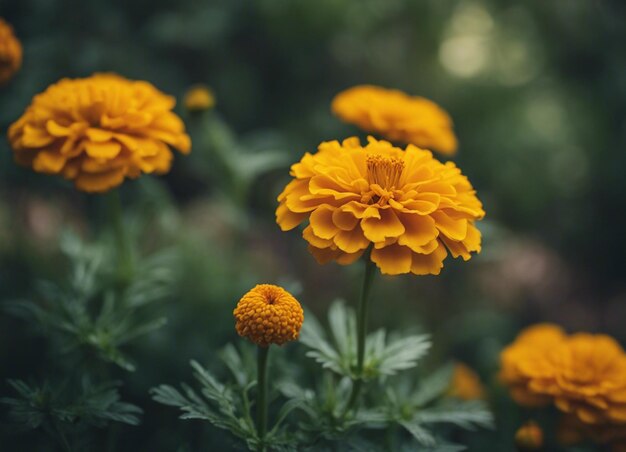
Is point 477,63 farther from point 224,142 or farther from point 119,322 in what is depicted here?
point 119,322

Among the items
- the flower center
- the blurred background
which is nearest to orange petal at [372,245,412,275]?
the flower center

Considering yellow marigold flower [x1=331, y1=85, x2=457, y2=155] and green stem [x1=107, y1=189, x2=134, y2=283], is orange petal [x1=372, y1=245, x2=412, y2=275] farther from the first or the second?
green stem [x1=107, y1=189, x2=134, y2=283]

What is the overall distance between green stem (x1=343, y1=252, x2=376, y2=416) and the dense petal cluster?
20.0 inches

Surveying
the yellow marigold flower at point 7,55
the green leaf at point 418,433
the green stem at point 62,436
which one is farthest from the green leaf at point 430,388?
the yellow marigold flower at point 7,55

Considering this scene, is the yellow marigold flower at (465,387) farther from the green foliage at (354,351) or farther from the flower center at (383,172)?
the flower center at (383,172)

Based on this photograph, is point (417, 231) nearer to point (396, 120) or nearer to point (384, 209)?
point (384, 209)

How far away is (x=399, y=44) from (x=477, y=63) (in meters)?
0.53

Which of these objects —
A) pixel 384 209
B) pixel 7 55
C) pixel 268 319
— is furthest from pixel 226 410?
pixel 7 55

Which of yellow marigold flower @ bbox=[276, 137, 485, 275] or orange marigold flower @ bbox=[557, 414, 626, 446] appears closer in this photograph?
yellow marigold flower @ bbox=[276, 137, 485, 275]

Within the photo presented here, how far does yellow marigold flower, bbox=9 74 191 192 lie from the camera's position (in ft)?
4.50

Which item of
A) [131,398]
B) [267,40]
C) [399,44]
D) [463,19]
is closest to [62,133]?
[131,398]

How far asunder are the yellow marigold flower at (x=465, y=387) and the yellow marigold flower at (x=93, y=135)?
47.8 inches

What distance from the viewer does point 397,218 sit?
118cm

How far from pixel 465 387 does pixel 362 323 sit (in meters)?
0.94
